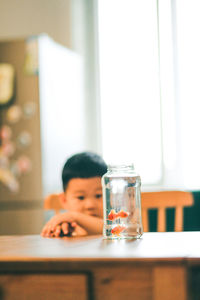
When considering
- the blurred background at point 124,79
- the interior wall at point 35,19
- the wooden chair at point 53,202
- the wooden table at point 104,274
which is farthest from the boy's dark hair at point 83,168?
the interior wall at point 35,19

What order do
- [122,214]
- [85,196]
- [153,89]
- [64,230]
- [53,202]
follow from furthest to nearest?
[153,89] → [53,202] → [85,196] → [64,230] → [122,214]

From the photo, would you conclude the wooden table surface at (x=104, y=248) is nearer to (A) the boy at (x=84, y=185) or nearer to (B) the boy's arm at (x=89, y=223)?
(B) the boy's arm at (x=89, y=223)

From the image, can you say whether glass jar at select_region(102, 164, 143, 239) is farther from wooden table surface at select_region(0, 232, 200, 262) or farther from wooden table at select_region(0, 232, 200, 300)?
wooden table at select_region(0, 232, 200, 300)

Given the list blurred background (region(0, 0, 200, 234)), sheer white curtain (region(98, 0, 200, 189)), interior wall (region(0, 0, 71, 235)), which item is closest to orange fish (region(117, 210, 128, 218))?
blurred background (region(0, 0, 200, 234))

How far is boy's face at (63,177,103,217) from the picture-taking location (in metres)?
1.41

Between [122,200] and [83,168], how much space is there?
1.53 ft

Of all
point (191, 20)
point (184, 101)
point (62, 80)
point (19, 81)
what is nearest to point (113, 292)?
point (19, 81)

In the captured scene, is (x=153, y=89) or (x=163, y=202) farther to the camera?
(x=153, y=89)

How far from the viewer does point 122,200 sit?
1.05 metres

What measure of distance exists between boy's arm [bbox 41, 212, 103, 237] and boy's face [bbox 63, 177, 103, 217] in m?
0.25

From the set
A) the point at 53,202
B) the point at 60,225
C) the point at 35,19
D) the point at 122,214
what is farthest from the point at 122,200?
the point at 35,19

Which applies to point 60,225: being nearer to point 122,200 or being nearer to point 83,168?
point 122,200

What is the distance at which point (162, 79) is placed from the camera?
337 centimetres

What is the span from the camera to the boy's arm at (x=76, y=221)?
1115 mm
